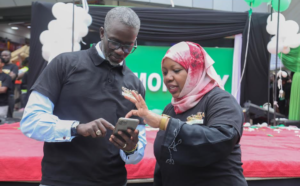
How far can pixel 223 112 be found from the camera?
4.47 ft

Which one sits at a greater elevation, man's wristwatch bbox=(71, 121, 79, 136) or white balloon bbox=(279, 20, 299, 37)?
white balloon bbox=(279, 20, 299, 37)

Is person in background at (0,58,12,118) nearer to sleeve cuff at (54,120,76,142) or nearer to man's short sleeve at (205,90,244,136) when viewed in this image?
sleeve cuff at (54,120,76,142)

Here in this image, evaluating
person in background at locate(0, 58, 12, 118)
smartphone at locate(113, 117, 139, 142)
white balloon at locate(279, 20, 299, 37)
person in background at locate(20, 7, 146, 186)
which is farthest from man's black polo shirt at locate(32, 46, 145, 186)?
white balloon at locate(279, 20, 299, 37)

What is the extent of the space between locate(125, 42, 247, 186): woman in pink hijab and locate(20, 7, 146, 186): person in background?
184 millimetres

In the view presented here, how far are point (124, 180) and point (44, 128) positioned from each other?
1.84 feet

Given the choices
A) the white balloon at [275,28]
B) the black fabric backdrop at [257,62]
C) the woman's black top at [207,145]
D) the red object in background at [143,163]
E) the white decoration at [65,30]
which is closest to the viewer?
the woman's black top at [207,145]

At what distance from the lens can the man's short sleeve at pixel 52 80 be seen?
1.43 m

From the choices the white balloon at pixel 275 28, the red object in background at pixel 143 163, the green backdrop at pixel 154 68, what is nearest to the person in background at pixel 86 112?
the red object in background at pixel 143 163

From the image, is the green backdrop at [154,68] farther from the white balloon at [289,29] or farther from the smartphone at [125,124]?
the smartphone at [125,124]

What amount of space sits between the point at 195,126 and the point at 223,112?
0.17 meters

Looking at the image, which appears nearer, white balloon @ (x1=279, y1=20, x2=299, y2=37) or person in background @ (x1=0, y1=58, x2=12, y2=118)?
person in background @ (x1=0, y1=58, x2=12, y2=118)

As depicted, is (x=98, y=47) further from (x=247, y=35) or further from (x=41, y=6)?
(x=247, y=35)

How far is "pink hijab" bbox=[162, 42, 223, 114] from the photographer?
1544mm

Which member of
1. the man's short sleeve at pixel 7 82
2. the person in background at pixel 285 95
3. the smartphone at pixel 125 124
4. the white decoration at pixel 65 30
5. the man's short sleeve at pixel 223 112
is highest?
the white decoration at pixel 65 30
